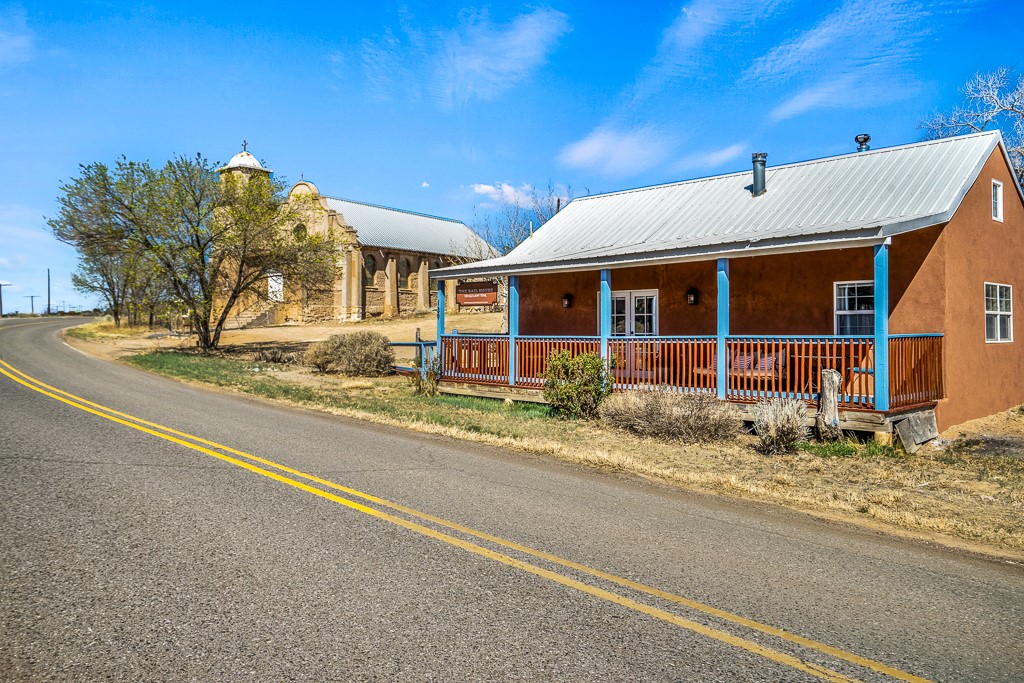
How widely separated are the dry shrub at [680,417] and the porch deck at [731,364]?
3.15 ft

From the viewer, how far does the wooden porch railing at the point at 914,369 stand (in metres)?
10.5

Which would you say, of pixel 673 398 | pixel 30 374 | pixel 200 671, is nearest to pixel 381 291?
pixel 30 374

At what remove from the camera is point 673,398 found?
10.9m

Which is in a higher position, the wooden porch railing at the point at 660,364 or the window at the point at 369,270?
the window at the point at 369,270

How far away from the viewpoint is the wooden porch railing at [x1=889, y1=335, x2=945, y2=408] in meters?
10.5

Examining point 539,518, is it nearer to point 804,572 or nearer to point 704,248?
point 804,572

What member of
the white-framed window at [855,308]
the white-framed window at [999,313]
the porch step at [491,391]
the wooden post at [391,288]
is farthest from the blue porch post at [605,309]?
the wooden post at [391,288]

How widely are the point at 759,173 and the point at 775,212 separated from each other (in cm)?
172

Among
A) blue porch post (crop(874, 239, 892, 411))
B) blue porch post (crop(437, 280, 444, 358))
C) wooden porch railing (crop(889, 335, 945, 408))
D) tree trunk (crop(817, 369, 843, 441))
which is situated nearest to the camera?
blue porch post (crop(874, 239, 892, 411))

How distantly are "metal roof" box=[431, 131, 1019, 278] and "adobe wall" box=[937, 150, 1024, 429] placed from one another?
0.72 metres

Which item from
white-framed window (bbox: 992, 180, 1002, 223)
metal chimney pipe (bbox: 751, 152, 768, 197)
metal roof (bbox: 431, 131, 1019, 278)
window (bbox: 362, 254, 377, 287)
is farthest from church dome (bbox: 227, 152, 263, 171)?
white-framed window (bbox: 992, 180, 1002, 223)

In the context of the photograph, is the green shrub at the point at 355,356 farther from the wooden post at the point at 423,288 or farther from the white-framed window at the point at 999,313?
the wooden post at the point at 423,288

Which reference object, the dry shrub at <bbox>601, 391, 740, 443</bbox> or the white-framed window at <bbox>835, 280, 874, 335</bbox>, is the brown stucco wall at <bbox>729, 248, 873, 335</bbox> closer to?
the white-framed window at <bbox>835, 280, 874, 335</bbox>

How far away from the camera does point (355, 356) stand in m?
20.8
